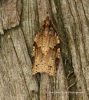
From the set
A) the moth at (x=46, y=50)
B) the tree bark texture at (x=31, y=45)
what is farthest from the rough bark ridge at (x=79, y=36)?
the moth at (x=46, y=50)

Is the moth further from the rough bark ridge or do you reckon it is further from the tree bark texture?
the rough bark ridge

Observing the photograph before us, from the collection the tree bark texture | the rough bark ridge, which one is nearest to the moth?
the tree bark texture

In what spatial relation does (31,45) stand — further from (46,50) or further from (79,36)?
(79,36)

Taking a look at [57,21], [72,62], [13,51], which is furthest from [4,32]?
[72,62]

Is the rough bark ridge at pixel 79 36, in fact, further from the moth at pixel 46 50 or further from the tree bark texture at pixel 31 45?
the moth at pixel 46 50

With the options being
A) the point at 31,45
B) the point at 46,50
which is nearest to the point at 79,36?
the point at 46,50
